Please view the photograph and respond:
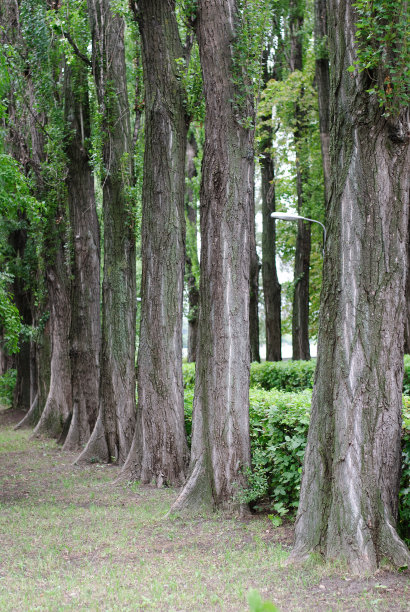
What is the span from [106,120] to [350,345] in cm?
913

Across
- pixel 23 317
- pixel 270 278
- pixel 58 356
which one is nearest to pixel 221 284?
pixel 58 356

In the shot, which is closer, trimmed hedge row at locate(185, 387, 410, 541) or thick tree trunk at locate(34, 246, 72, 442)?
trimmed hedge row at locate(185, 387, 410, 541)

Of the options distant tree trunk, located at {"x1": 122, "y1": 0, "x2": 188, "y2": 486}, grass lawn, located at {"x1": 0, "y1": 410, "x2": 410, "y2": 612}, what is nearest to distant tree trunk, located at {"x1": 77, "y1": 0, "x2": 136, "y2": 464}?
distant tree trunk, located at {"x1": 122, "y1": 0, "x2": 188, "y2": 486}

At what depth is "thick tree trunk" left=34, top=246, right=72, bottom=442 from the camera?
1738 cm

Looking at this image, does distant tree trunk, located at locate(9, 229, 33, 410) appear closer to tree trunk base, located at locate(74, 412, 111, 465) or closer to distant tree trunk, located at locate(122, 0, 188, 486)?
tree trunk base, located at locate(74, 412, 111, 465)

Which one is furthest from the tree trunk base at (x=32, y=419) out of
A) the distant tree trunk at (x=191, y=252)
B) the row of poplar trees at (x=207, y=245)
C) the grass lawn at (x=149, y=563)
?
the grass lawn at (x=149, y=563)

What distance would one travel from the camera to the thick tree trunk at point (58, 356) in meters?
17.4

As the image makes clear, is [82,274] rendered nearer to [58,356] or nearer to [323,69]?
[58,356]

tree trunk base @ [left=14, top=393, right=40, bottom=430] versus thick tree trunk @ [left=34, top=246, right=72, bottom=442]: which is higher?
thick tree trunk @ [left=34, top=246, right=72, bottom=442]

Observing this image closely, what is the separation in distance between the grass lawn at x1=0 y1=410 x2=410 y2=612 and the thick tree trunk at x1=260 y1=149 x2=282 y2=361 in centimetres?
1255

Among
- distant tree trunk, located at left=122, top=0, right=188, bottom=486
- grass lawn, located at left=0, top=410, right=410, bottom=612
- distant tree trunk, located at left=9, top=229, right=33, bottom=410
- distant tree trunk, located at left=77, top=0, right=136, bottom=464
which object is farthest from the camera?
distant tree trunk, located at left=9, top=229, right=33, bottom=410

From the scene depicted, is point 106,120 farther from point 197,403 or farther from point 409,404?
point 409,404

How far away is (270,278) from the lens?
74.4 ft

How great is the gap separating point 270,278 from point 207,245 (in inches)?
553
